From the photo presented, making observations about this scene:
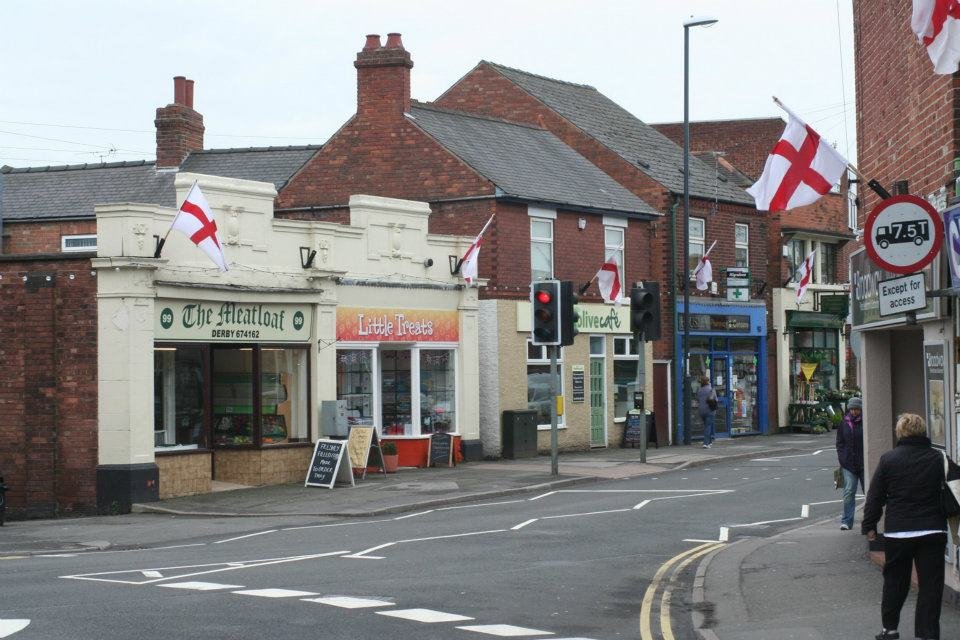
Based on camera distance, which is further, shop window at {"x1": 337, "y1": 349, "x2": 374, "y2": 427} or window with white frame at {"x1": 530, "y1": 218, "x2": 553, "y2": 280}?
window with white frame at {"x1": 530, "y1": 218, "x2": 553, "y2": 280}

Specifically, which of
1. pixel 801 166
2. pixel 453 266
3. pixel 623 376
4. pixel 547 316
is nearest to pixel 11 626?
→ pixel 801 166

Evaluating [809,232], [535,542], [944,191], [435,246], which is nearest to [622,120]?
[809,232]

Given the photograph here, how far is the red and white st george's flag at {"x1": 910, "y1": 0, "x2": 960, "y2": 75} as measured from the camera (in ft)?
36.0

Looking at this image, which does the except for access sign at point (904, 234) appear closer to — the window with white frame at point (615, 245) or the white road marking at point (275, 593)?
the white road marking at point (275, 593)

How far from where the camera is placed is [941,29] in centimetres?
1107

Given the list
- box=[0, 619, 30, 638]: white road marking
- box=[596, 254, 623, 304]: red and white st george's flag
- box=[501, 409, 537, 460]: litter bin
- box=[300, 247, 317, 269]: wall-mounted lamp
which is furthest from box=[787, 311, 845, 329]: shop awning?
box=[0, 619, 30, 638]: white road marking

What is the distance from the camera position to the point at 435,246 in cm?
2997

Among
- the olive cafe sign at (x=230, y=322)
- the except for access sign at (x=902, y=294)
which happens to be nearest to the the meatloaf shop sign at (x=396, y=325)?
the olive cafe sign at (x=230, y=322)

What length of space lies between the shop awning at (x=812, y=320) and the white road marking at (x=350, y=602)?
32497 millimetres

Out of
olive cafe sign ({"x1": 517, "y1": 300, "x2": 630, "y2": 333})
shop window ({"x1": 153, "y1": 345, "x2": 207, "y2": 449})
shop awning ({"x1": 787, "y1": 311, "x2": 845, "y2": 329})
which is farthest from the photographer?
shop awning ({"x1": 787, "y1": 311, "x2": 845, "y2": 329})

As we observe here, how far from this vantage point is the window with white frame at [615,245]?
115ft

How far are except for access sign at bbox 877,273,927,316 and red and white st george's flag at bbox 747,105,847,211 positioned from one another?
1.17 meters

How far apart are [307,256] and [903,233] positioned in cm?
1639

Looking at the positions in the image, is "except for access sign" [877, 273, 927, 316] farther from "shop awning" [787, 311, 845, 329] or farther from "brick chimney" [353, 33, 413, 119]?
"shop awning" [787, 311, 845, 329]
